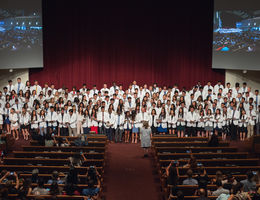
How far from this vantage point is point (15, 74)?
61.3 ft

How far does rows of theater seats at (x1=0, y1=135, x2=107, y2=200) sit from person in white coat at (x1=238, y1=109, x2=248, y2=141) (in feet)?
18.8

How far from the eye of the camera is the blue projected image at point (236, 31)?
15.9m

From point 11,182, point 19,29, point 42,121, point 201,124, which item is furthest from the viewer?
point 19,29

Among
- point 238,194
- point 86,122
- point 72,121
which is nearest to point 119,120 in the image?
point 86,122

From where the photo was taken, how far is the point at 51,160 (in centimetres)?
1057

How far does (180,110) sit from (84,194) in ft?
23.7

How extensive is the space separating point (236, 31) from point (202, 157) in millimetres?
7755

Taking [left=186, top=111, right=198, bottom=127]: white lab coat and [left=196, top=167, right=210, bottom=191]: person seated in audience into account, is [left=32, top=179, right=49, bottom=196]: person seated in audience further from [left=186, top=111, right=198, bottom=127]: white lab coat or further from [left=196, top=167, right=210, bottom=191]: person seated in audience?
[left=186, top=111, right=198, bottom=127]: white lab coat

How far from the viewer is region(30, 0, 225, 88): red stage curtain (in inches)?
732

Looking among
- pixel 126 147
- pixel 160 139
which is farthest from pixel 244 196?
pixel 126 147

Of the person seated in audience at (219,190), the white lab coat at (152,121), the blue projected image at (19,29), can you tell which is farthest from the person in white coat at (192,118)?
the blue projected image at (19,29)

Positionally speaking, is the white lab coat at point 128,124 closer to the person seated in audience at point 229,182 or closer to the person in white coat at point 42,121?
the person in white coat at point 42,121

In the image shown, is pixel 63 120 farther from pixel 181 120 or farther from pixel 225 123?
pixel 225 123

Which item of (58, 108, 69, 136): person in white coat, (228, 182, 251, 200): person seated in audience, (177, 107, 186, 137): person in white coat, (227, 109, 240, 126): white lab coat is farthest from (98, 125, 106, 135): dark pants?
(228, 182, 251, 200): person seated in audience
